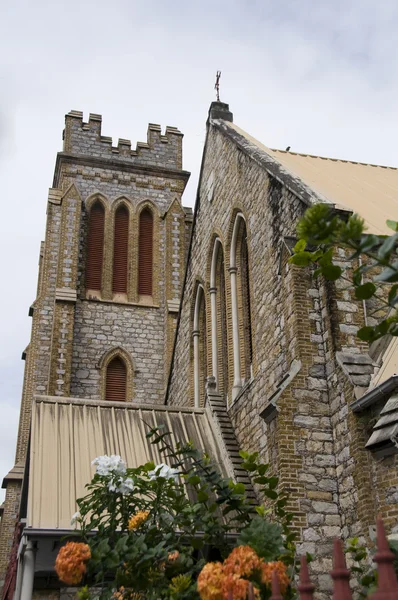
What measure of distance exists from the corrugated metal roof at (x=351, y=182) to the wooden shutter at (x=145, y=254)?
11.5 m

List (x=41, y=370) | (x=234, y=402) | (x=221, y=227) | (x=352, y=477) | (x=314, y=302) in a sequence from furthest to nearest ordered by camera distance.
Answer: (x=41, y=370), (x=221, y=227), (x=234, y=402), (x=314, y=302), (x=352, y=477)

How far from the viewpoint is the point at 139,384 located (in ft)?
78.1

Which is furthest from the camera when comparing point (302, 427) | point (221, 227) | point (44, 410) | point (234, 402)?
point (221, 227)

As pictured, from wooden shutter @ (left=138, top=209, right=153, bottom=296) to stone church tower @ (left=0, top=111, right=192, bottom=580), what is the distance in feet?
0.12

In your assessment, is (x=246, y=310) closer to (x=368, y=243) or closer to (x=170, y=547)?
Result: (x=170, y=547)

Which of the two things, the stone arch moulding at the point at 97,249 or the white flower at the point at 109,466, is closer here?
the white flower at the point at 109,466

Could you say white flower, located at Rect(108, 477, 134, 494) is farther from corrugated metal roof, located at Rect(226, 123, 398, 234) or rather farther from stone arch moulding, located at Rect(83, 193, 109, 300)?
stone arch moulding, located at Rect(83, 193, 109, 300)

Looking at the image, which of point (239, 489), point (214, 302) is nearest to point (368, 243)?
point (239, 489)

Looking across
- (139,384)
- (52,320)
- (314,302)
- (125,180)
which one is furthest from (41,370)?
(314,302)

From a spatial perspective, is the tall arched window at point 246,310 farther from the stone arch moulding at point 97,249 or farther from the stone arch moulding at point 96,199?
the stone arch moulding at point 96,199

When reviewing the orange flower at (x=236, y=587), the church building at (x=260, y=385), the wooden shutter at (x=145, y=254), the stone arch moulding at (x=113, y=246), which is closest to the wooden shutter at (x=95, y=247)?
the stone arch moulding at (x=113, y=246)

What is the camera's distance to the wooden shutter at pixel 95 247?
25.3 m

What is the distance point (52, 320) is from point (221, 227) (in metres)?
12.2

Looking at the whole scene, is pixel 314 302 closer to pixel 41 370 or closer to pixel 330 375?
pixel 330 375
